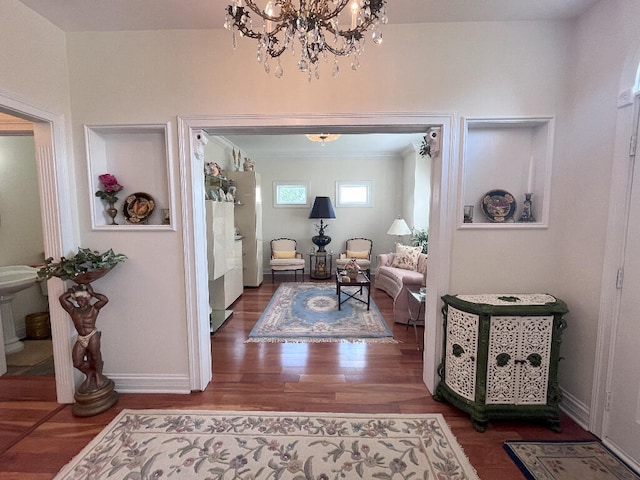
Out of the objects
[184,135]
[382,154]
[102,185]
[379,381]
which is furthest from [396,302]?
[382,154]

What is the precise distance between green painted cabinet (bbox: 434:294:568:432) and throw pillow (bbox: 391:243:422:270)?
288 cm

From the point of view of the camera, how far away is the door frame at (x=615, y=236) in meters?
1.63

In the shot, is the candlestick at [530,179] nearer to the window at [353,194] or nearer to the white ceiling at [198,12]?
the white ceiling at [198,12]

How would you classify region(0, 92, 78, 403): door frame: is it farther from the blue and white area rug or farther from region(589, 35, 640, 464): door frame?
region(589, 35, 640, 464): door frame

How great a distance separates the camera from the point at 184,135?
2.12 metres

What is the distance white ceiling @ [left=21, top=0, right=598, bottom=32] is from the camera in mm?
1804

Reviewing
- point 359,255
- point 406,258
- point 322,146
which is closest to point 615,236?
point 406,258

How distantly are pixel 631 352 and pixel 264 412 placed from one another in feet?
7.71

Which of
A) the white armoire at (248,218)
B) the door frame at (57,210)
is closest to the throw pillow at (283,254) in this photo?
the white armoire at (248,218)

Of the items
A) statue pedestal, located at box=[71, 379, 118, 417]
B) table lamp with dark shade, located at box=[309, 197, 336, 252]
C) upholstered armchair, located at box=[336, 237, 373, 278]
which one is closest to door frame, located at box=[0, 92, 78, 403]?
statue pedestal, located at box=[71, 379, 118, 417]

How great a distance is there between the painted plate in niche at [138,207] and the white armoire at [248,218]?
112 inches

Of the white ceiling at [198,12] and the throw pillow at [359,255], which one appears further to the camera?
the throw pillow at [359,255]

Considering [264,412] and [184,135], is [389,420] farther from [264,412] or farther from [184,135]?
[184,135]

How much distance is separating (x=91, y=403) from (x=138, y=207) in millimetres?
1493
